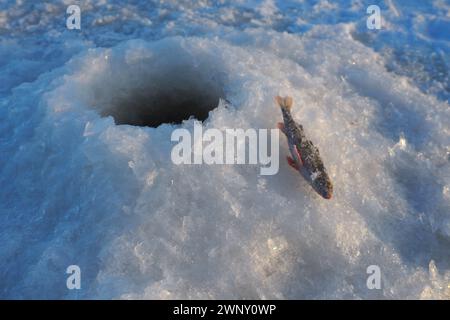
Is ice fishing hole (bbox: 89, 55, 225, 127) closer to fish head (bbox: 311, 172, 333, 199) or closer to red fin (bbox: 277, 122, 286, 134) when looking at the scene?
red fin (bbox: 277, 122, 286, 134)

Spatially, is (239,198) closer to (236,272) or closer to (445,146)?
(236,272)

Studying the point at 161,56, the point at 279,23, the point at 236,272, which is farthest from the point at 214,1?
the point at 236,272
